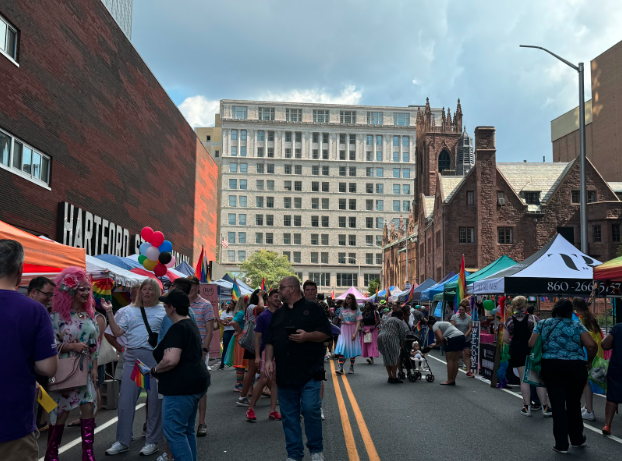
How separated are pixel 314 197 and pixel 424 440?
112 metres

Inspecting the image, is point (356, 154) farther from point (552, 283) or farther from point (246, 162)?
point (552, 283)

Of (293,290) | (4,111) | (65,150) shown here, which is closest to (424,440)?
(293,290)

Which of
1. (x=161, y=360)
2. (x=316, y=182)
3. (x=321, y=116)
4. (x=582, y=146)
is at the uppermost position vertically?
(x=321, y=116)

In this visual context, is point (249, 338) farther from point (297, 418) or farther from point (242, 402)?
point (297, 418)

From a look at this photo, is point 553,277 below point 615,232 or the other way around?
below

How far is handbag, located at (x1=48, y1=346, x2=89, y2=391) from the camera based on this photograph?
19.6ft

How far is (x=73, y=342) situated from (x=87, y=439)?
3.15 ft

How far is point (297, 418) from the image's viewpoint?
6312mm

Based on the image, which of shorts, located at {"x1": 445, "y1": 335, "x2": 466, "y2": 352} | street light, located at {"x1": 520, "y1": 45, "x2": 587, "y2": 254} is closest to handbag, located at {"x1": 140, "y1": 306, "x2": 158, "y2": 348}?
shorts, located at {"x1": 445, "y1": 335, "x2": 466, "y2": 352}

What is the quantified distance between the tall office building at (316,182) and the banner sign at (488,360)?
330 ft

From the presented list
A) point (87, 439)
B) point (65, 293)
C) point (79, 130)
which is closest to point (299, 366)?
point (87, 439)

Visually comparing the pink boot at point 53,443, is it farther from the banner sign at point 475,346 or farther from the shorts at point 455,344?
the banner sign at point 475,346

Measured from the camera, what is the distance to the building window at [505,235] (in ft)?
181

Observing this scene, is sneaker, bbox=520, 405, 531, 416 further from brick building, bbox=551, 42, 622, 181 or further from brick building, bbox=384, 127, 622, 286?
brick building, bbox=551, 42, 622, 181
